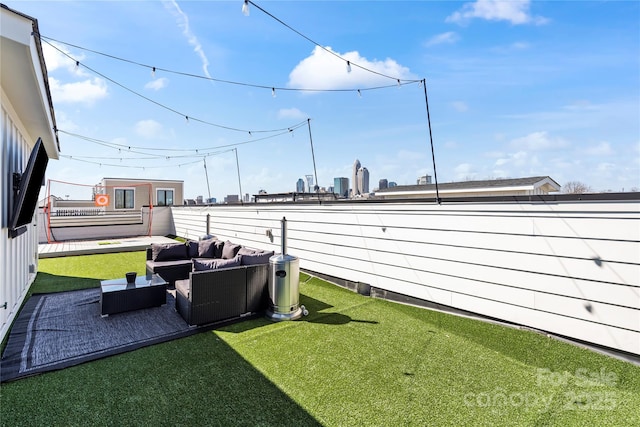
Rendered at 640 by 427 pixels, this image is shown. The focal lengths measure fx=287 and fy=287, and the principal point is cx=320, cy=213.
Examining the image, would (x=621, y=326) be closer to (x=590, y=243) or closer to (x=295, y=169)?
(x=590, y=243)

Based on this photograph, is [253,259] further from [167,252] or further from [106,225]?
[106,225]

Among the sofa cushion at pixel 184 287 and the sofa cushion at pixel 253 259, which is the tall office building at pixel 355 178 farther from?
the sofa cushion at pixel 184 287

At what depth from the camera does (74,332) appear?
353 cm

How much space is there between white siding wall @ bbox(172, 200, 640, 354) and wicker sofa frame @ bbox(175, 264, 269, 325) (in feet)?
6.42

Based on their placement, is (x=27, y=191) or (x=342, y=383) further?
(x=27, y=191)

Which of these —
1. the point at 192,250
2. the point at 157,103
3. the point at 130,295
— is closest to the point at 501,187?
the point at 192,250

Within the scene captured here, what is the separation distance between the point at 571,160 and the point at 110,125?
14.0 meters

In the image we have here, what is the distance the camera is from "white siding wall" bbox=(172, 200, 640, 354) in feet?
9.14

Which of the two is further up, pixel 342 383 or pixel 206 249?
pixel 206 249

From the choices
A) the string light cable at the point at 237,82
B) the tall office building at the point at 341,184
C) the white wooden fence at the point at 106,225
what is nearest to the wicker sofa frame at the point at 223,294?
the string light cable at the point at 237,82

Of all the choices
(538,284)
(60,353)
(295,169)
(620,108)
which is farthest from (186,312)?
(295,169)

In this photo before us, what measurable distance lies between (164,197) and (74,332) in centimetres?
1955

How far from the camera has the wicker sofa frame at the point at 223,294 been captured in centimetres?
362

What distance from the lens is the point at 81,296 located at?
4910mm
